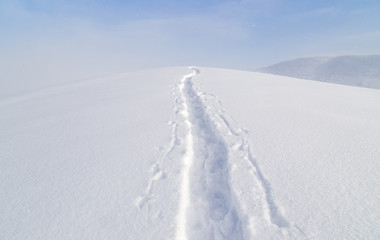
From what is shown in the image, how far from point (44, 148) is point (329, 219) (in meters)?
4.56

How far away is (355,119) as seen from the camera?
14.4ft

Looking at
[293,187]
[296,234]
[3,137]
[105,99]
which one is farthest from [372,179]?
[105,99]

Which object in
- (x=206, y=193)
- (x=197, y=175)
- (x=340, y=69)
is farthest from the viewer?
(x=340, y=69)

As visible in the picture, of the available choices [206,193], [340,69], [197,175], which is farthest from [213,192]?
[340,69]

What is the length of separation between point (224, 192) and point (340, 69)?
5281 cm

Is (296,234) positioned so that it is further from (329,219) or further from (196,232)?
(196,232)

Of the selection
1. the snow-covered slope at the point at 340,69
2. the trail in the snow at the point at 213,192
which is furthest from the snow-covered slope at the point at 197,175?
the snow-covered slope at the point at 340,69

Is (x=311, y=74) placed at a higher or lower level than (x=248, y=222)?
lower

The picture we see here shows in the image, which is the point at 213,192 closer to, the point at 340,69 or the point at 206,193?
the point at 206,193

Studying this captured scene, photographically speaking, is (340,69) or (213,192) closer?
(213,192)

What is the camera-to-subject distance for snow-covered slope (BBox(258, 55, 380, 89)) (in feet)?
123

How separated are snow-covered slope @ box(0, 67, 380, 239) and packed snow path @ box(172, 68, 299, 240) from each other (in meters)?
0.01

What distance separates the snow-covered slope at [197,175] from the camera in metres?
2.12

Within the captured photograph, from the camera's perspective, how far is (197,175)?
3043 millimetres
